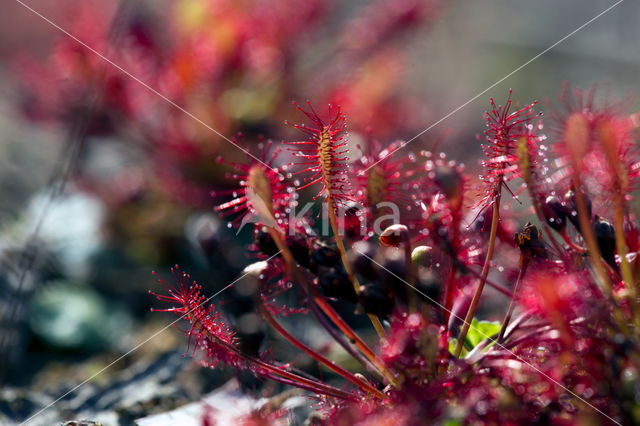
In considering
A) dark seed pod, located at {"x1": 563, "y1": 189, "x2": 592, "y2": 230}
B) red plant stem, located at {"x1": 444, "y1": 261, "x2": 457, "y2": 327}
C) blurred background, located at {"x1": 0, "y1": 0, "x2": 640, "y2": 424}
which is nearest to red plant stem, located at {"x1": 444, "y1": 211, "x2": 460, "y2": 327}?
red plant stem, located at {"x1": 444, "y1": 261, "x2": 457, "y2": 327}

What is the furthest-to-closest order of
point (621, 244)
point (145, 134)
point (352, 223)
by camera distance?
point (145, 134) → point (352, 223) → point (621, 244)

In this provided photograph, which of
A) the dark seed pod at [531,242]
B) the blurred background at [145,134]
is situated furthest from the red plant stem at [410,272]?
the blurred background at [145,134]

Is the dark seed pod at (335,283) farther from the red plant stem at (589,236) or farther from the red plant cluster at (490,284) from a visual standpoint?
the red plant stem at (589,236)

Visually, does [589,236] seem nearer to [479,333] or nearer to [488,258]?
[488,258]

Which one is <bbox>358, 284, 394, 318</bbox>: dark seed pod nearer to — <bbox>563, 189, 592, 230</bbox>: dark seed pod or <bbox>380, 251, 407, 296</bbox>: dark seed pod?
<bbox>380, 251, 407, 296</bbox>: dark seed pod

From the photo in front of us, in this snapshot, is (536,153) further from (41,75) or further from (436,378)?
(41,75)

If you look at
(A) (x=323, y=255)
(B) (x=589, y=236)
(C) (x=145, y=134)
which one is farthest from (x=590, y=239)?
(C) (x=145, y=134)

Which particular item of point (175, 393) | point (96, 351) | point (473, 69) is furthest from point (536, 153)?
point (473, 69)
